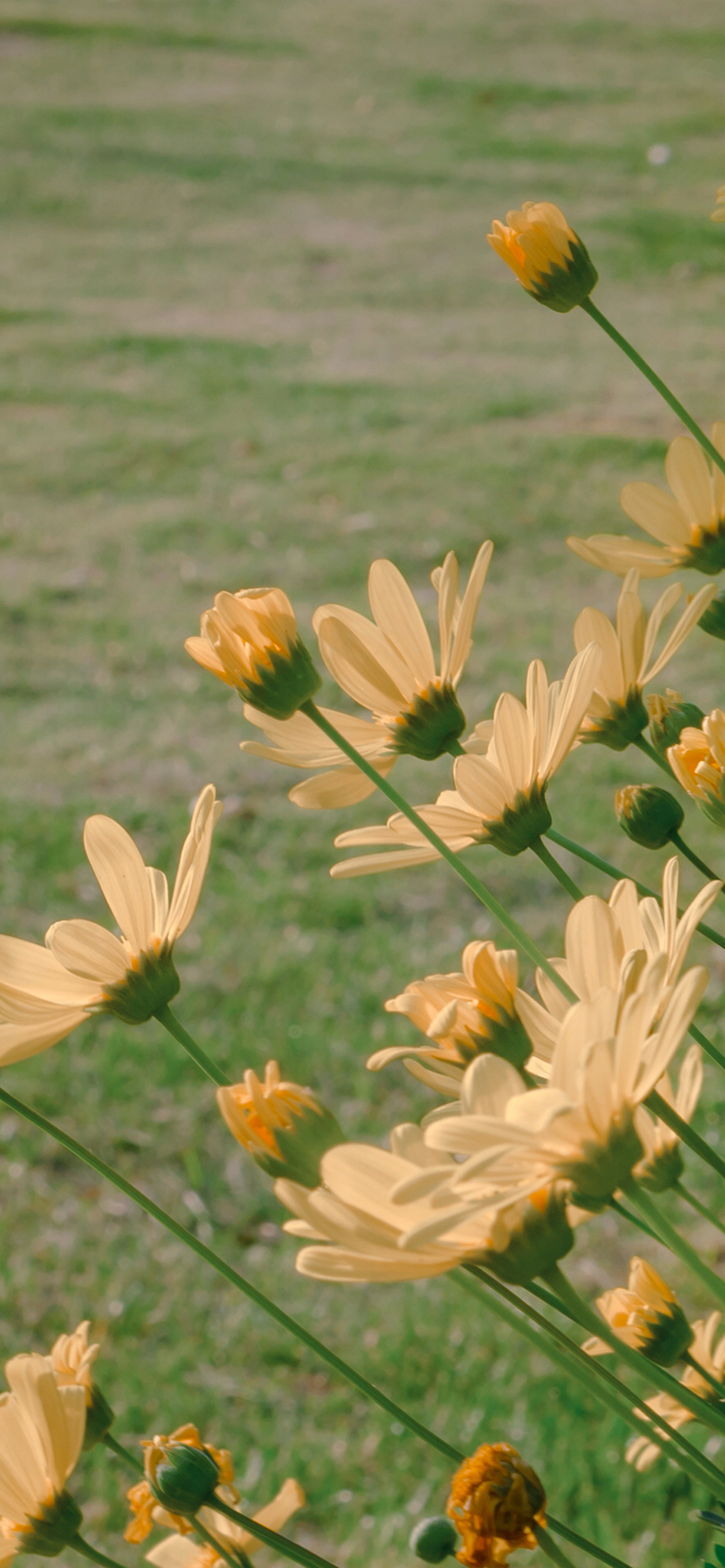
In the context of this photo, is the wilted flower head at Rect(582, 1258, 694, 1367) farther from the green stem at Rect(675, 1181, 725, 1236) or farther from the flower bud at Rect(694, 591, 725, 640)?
the flower bud at Rect(694, 591, 725, 640)

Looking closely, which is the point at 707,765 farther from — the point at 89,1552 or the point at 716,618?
the point at 89,1552

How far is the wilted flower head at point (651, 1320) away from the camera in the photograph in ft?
1.61

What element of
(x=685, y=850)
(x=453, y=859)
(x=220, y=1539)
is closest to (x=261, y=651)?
(x=453, y=859)

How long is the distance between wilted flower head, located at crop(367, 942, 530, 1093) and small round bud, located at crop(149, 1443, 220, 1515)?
136mm

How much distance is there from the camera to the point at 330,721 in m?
0.55

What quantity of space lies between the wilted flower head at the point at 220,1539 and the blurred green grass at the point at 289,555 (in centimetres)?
68

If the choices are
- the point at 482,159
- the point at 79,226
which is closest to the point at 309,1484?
the point at 79,226

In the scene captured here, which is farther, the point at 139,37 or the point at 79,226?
the point at 139,37

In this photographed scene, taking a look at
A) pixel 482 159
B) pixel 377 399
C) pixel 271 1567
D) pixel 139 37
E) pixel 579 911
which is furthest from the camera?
pixel 139 37

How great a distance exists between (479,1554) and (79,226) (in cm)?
714

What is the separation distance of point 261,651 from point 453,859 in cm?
9

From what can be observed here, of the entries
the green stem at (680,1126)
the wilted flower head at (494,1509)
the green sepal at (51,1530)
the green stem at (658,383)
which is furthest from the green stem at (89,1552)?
the green stem at (658,383)

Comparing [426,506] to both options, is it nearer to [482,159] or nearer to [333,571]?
[333,571]

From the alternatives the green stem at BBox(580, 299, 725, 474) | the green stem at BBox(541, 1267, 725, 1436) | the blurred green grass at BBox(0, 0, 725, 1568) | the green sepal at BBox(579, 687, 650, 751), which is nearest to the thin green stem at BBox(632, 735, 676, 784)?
the green sepal at BBox(579, 687, 650, 751)
